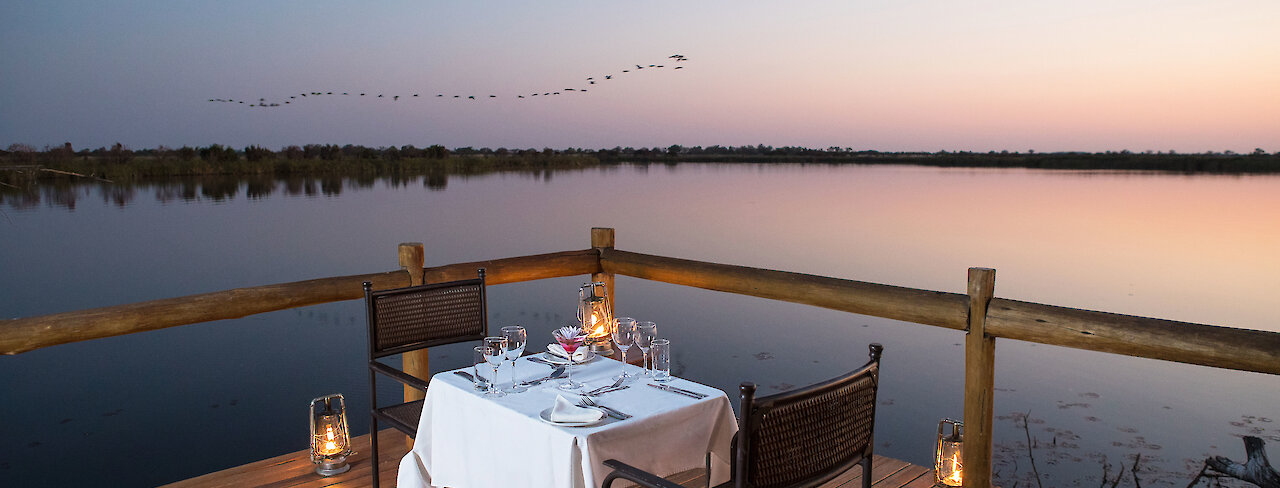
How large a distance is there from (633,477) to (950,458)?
172 cm

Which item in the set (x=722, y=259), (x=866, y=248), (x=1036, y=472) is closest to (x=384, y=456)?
(x=1036, y=472)

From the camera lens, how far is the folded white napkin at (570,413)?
79.1 inches

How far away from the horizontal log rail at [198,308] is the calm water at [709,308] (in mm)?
522

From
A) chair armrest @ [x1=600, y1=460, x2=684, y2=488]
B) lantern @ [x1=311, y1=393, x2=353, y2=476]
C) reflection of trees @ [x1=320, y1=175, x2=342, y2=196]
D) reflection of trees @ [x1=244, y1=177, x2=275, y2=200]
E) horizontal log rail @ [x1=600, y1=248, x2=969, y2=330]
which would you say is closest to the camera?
chair armrest @ [x1=600, y1=460, x2=684, y2=488]

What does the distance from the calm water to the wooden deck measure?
1289mm

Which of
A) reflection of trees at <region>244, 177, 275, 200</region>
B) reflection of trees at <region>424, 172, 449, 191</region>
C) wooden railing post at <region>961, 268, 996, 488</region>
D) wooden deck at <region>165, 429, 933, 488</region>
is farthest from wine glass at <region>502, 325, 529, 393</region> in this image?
reflection of trees at <region>424, 172, 449, 191</region>

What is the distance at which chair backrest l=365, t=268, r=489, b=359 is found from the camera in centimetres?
295

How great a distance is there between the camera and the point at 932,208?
2106 cm

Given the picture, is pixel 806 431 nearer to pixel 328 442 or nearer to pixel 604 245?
pixel 328 442

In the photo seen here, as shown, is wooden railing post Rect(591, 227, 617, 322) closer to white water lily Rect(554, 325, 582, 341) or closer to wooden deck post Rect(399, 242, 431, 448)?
wooden deck post Rect(399, 242, 431, 448)

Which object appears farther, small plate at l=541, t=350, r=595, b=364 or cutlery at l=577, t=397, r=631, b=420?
small plate at l=541, t=350, r=595, b=364

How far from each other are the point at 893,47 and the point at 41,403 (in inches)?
528

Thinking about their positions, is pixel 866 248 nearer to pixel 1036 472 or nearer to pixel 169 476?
pixel 1036 472

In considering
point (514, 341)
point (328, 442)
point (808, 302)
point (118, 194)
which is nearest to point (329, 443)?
point (328, 442)
